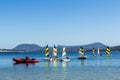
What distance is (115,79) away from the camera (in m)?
46.4

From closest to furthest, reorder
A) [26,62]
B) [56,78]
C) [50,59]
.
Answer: [56,78] < [26,62] < [50,59]

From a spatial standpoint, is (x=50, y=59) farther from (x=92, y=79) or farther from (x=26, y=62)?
(x=92, y=79)

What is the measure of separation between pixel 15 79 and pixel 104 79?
12521 mm

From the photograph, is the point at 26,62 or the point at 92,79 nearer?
the point at 92,79

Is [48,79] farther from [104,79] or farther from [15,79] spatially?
[104,79]

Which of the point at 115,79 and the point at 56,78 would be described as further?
the point at 56,78

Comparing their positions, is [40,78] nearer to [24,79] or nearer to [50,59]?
[24,79]

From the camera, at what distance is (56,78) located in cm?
4944

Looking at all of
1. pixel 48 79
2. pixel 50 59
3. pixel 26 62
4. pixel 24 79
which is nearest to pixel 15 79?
pixel 24 79

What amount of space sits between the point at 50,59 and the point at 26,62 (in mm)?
10645

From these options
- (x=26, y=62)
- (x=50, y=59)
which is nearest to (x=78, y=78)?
(x=26, y=62)

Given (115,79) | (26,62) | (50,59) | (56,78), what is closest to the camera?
(115,79)

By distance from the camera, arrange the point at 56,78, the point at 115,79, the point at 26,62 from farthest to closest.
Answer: the point at 26,62 → the point at 56,78 → the point at 115,79

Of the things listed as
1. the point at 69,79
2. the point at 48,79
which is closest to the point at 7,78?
the point at 48,79
